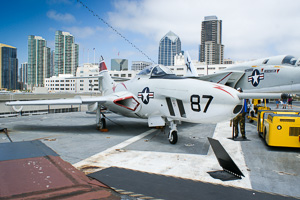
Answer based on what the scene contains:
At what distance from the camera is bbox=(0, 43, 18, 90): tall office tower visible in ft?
574

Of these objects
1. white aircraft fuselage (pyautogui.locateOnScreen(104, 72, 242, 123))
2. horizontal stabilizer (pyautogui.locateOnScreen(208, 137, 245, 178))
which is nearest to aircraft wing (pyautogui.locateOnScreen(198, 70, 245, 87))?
white aircraft fuselage (pyautogui.locateOnScreen(104, 72, 242, 123))

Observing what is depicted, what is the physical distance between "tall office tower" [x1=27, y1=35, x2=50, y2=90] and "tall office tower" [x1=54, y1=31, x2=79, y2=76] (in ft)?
52.7

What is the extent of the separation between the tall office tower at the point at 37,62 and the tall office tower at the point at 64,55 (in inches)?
632

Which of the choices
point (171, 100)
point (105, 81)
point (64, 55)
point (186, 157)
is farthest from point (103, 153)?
point (64, 55)

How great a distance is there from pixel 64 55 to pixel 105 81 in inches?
7191

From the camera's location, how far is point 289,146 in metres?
7.05

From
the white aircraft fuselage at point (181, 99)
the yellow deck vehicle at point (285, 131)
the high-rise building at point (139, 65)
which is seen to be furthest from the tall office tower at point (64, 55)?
the yellow deck vehicle at point (285, 131)

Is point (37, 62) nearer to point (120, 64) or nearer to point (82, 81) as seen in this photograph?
point (120, 64)

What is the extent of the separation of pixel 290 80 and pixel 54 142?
37.6 feet

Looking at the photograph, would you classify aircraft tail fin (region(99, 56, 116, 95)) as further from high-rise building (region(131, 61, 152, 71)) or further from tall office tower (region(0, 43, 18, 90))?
tall office tower (region(0, 43, 18, 90))

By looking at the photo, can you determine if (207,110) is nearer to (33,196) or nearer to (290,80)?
(33,196)

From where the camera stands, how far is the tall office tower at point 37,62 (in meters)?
187

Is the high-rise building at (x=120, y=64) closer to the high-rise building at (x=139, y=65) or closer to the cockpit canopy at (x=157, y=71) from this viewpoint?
the high-rise building at (x=139, y=65)

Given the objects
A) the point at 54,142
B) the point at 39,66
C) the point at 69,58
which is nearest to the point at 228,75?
the point at 54,142
